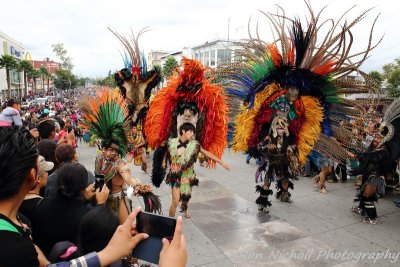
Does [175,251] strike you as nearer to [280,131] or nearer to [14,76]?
[280,131]

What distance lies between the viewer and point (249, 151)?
5.23 metres

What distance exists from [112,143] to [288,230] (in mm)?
2682

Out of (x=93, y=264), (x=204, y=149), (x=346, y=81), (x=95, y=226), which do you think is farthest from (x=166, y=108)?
(x=93, y=264)

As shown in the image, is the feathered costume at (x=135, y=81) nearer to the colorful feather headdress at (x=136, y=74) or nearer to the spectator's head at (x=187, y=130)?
the colorful feather headdress at (x=136, y=74)

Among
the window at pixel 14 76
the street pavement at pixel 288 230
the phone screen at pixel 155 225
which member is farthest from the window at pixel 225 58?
the window at pixel 14 76

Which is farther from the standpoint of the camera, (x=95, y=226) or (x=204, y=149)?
(x=204, y=149)

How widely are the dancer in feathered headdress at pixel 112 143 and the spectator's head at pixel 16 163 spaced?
1952mm

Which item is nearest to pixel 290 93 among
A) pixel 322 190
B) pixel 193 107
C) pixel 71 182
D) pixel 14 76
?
pixel 193 107

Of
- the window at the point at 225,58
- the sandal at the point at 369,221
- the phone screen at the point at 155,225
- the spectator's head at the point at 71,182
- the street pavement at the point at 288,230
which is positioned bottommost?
the street pavement at the point at 288,230

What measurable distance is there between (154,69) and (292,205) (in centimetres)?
421

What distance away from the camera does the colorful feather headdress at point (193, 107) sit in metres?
4.64

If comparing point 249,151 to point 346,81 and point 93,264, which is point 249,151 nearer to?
point 346,81

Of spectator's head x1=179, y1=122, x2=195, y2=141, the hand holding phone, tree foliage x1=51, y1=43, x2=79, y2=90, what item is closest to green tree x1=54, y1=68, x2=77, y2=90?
tree foliage x1=51, y1=43, x2=79, y2=90

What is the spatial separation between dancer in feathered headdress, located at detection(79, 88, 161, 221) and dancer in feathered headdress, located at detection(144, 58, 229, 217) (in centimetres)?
89
